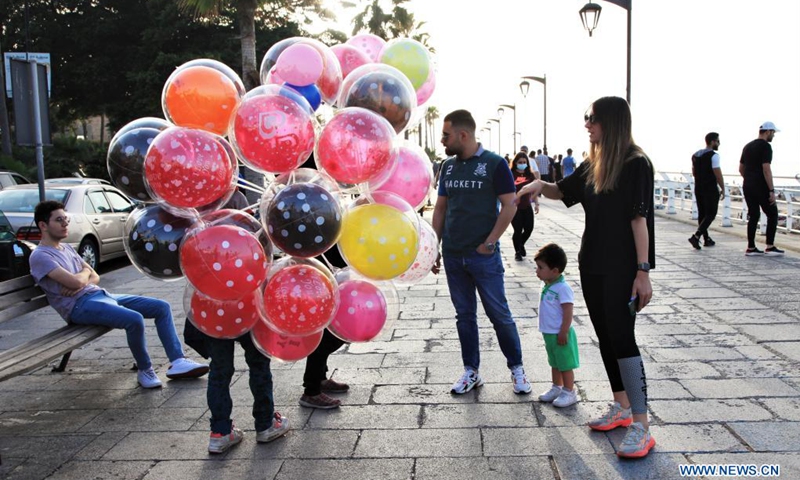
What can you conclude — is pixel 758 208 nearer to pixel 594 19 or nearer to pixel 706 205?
pixel 706 205

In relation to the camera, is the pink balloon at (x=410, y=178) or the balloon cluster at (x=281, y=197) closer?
the balloon cluster at (x=281, y=197)

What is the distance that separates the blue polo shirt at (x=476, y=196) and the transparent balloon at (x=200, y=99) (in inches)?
64.8

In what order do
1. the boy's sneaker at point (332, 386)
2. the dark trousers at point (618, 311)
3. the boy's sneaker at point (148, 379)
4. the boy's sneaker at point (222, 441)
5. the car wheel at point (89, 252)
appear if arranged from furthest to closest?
the car wheel at point (89, 252) → the boy's sneaker at point (148, 379) → the boy's sneaker at point (332, 386) → the boy's sneaker at point (222, 441) → the dark trousers at point (618, 311)

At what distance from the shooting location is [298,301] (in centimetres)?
334

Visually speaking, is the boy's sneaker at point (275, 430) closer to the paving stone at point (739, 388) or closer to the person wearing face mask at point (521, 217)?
the paving stone at point (739, 388)

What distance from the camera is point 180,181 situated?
313 centimetres

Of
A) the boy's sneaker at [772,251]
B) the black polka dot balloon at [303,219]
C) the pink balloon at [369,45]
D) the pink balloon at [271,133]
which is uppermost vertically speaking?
the pink balloon at [369,45]

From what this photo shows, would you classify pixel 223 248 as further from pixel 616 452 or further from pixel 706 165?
pixel 706 165

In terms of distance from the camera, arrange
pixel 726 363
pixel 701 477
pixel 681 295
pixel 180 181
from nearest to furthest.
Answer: pixel 180 181
pixel 701 477
pixel 726 363
pixel 681 295

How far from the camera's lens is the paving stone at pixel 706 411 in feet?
13.2

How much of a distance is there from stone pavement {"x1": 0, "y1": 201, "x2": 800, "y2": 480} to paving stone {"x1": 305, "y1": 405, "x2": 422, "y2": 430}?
0.6 inches

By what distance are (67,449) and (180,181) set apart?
75.7 inches

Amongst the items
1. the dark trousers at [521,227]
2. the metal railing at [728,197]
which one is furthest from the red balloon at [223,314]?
the metal railing at [728,197]

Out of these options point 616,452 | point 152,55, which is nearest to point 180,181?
point 616,452
